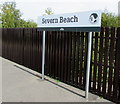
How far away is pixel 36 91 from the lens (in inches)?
180

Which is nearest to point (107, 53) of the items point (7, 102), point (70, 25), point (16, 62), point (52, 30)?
point (70, 25)

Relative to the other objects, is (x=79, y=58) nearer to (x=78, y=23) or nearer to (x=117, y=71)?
(x=78, y=23)

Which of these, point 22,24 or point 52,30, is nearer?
point 52,30

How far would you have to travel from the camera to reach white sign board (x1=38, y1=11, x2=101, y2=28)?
400 cm

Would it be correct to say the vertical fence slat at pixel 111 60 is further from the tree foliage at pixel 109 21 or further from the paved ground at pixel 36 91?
the tree foliage at pixel 109 21

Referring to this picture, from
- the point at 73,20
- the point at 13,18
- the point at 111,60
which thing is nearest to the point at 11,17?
the point at 13,18

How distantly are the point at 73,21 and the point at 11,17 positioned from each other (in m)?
17.4

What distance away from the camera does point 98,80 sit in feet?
13.7

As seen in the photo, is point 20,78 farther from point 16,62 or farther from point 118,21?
point 118,21

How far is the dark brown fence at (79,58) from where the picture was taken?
12.7 feet

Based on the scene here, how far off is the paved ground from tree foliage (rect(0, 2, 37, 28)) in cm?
1515

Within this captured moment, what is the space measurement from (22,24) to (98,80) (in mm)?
20471

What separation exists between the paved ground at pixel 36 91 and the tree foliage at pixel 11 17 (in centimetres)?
1515

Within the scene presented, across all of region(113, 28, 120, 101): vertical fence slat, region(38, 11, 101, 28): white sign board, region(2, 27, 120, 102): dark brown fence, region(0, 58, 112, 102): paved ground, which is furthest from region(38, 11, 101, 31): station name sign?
region(0, 58, 112, 102): paved ground
